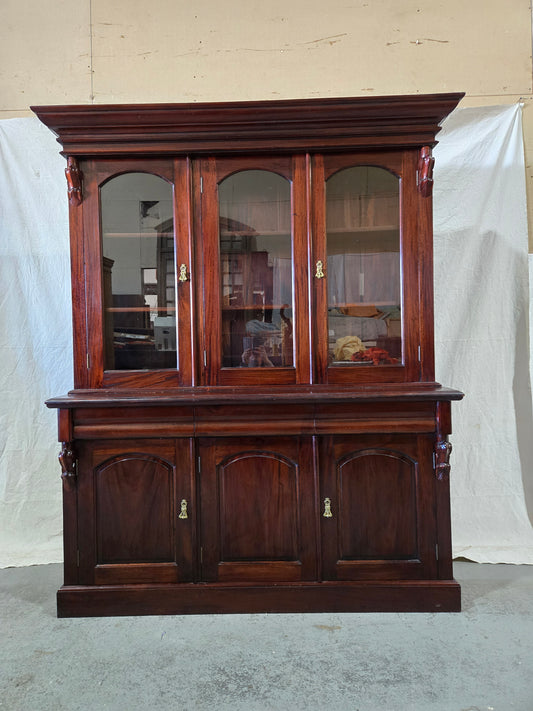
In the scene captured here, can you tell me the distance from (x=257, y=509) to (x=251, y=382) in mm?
523

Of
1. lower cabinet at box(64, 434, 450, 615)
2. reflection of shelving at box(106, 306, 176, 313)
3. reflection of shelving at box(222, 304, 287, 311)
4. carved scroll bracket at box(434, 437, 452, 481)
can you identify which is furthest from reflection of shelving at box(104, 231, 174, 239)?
carved scroll bracket at box(434, 437, 452, 481)

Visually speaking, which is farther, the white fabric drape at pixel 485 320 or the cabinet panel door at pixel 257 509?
the white fabric drape at pixel 485 320

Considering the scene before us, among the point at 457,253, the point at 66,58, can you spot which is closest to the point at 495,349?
the point at 457,253

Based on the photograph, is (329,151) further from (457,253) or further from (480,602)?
(480,602)

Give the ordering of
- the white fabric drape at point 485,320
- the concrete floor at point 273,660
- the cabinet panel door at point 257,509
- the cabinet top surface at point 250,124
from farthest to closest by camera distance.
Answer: the white fabric drape at point 485,320 → the cabinet panel door at point 257,509 → the cabinet top surface at point 250,124 → the concrete floor at point 273,660

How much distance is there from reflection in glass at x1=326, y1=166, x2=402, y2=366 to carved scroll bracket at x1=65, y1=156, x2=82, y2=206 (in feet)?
3.34

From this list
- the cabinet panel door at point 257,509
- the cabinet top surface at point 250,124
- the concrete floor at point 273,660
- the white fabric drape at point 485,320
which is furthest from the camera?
the white fabric drape at point 485,320

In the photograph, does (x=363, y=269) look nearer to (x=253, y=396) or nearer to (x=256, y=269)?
(x=256, y=269)

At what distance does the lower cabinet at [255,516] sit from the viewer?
7.08 feet

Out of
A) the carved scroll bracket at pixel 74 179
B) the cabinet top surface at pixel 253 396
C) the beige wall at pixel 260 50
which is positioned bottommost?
the cabinet top surface at pixel 253 396

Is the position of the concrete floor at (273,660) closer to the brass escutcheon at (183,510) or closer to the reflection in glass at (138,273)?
the brass escutcheon at (183,510)

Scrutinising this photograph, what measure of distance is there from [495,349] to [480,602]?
1.23 meters

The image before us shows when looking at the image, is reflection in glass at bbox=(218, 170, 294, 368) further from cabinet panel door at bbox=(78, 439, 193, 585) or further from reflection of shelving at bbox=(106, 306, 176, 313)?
cabinet panel door at bbox=(78, 439, 193, 585)

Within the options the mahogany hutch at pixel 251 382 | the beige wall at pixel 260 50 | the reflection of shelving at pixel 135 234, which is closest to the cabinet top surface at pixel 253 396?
the mahogany hutch at pixel 251 382
